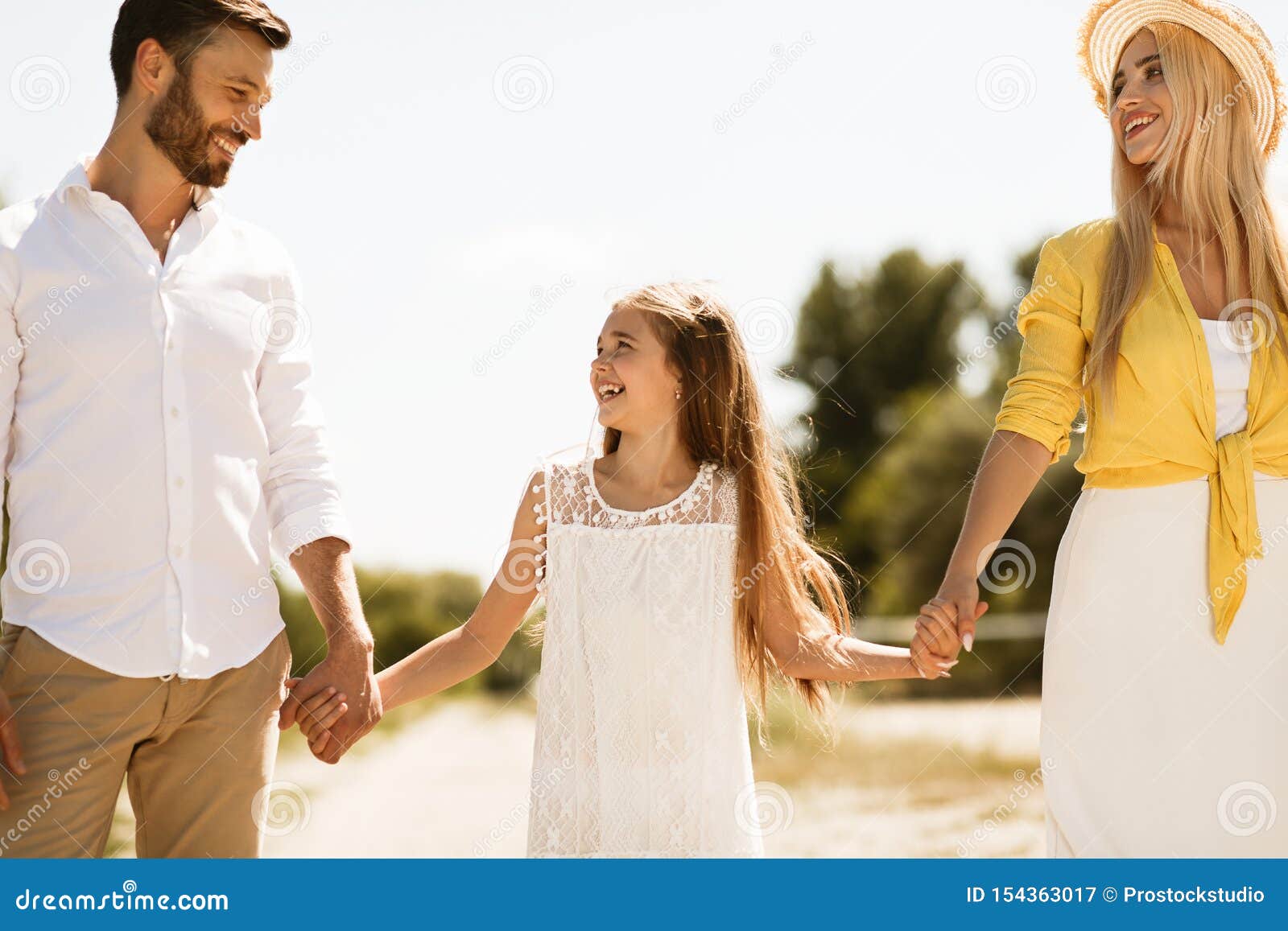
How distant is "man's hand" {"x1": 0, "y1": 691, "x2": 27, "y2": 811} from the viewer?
3.11 meters

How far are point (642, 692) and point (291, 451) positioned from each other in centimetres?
105

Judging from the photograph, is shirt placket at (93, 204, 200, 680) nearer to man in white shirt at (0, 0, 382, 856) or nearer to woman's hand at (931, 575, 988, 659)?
man in white shirt at (0, 0, 382, 856)

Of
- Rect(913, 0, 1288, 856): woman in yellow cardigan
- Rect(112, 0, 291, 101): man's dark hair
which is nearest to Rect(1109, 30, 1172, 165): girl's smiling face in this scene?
Rect(913, 0, 1288, 856): woman in yellow cardigan

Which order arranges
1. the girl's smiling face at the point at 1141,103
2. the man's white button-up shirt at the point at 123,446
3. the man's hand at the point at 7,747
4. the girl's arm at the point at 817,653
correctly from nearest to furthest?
the man's hand at the point at 7,747 → the man's white button-up shirt at the point at 123,446 → the girl's smiling face at the point at 1141,103 → the girl's arm at the point at 817,653

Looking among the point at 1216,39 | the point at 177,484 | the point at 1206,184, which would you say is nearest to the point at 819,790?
the point at 1206,184

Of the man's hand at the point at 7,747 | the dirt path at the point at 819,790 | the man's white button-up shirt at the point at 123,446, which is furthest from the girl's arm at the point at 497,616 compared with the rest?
the dirt path at the point at 819,790

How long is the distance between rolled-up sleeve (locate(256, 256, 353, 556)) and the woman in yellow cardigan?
1.51 m

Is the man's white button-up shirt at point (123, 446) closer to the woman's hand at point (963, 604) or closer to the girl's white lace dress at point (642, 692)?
the girl's white lace dress at point (642, 692)

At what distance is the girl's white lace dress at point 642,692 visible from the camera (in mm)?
3627

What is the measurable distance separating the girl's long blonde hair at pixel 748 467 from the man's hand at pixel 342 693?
37.0 inches

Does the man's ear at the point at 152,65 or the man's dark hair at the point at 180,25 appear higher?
the man's dark hair at the point at 180,25

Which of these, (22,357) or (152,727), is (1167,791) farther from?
(22,357)

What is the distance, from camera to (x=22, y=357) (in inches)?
129
